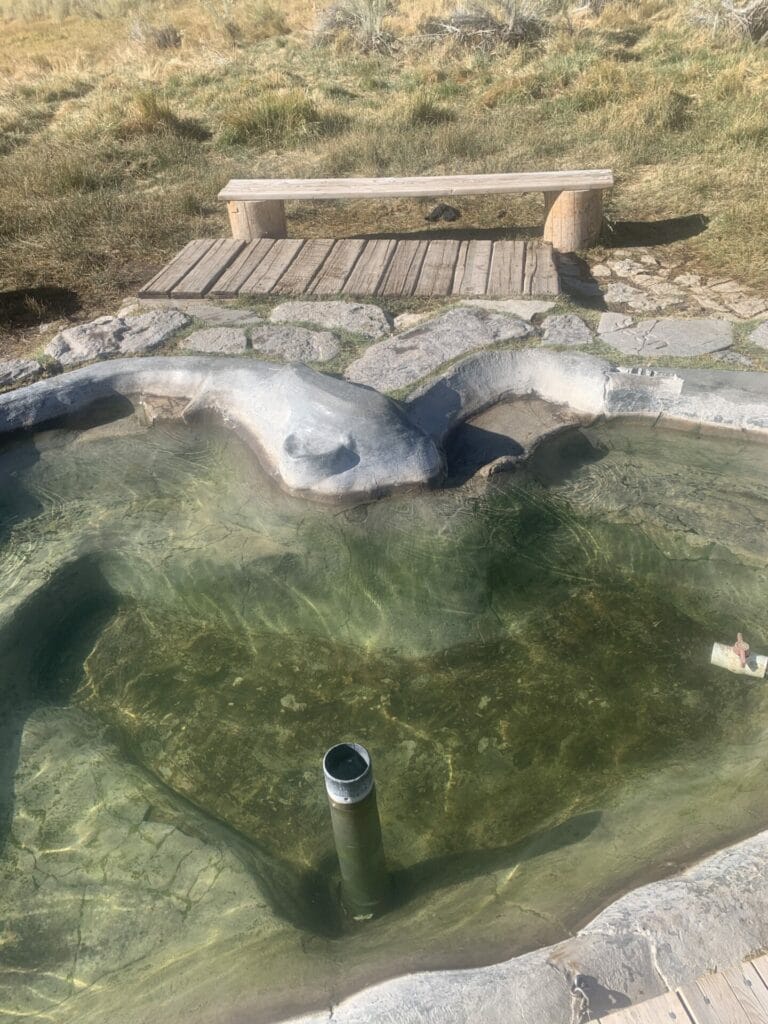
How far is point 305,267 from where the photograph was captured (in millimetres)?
5789

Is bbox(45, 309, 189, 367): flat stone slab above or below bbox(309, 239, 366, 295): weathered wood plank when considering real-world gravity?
above

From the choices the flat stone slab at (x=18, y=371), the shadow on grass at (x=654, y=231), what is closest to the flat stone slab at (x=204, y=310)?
the flat stone slab at (x=18, y=371)

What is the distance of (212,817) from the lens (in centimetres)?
256

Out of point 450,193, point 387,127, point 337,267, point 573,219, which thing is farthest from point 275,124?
point 573,219

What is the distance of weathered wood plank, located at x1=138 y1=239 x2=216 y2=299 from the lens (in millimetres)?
5531

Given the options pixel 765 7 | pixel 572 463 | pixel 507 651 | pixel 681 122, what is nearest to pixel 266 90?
pixel 681 122

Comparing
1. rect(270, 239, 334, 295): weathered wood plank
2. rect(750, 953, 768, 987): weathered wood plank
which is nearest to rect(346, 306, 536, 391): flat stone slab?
rect(270, 239, 334, 295): weathered wood plank

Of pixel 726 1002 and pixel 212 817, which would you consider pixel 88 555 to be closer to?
pixel 212 817

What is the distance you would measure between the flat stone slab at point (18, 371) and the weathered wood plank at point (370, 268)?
6.48 feet

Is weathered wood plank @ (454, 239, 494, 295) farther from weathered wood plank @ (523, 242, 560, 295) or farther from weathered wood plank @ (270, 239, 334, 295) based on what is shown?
weathered wood plank @ (270, 239, 334, 295)

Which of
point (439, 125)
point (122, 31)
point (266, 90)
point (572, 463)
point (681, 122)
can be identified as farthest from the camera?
point (122, 31)

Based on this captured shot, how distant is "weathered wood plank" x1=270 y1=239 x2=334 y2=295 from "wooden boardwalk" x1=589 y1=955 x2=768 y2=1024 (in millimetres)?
4603

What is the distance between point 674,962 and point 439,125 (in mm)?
8853

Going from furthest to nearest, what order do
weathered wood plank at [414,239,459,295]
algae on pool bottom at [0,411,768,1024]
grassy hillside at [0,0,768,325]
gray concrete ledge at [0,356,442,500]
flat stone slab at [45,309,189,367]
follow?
grassy hillside at [0,0,768,325]
weathered wood plank at [414,239,459,295]
flat stone slab at [45,309,189,367]
gray concrete ledge at [0,356,442,500]
algae on pool bottom at [0,411,768,1024]
